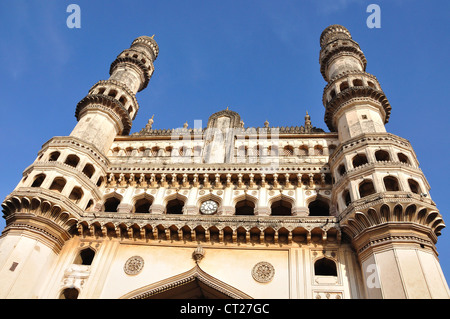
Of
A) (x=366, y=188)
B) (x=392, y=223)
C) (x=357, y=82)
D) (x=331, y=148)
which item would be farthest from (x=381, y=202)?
(x=357, y=82)

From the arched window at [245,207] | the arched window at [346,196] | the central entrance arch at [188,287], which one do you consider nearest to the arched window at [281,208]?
the arched window at [245,207]

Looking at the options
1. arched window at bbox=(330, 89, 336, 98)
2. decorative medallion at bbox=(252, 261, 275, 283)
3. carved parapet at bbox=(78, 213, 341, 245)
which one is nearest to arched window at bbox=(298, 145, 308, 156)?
arched window at bbox=(330, 89, 336, 98)

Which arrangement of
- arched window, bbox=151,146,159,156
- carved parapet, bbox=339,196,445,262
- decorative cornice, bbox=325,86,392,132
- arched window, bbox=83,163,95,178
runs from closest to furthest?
carved parapet, bbox=339,196,445,262 < arched window, bbox=83,163,95,178 < decorative cornice, bbox=325,86,392,132 < arched window, bbox=151,146,159,156

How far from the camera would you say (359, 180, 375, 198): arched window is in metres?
15.8

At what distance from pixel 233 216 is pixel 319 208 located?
4.35 metres

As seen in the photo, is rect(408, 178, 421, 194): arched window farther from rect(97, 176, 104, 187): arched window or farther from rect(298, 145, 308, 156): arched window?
rect(97, 176, 104, 187): arched window

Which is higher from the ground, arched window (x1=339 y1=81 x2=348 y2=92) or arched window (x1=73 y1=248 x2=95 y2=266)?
arched window (x1=339 y1=81 x2=348 y2=92)

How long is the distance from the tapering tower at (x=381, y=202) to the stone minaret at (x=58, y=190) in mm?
10832

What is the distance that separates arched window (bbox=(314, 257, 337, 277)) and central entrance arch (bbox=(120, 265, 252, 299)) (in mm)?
3171

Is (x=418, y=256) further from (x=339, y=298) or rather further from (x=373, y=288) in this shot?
(x=339, y=298)

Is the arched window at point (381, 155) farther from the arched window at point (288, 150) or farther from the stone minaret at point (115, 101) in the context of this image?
the stone minaret at point (115, 101)

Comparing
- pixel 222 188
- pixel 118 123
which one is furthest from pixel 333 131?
pixel 118 123

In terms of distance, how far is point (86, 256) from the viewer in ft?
54.9

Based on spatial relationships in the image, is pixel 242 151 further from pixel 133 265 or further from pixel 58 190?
pixel 58 190
